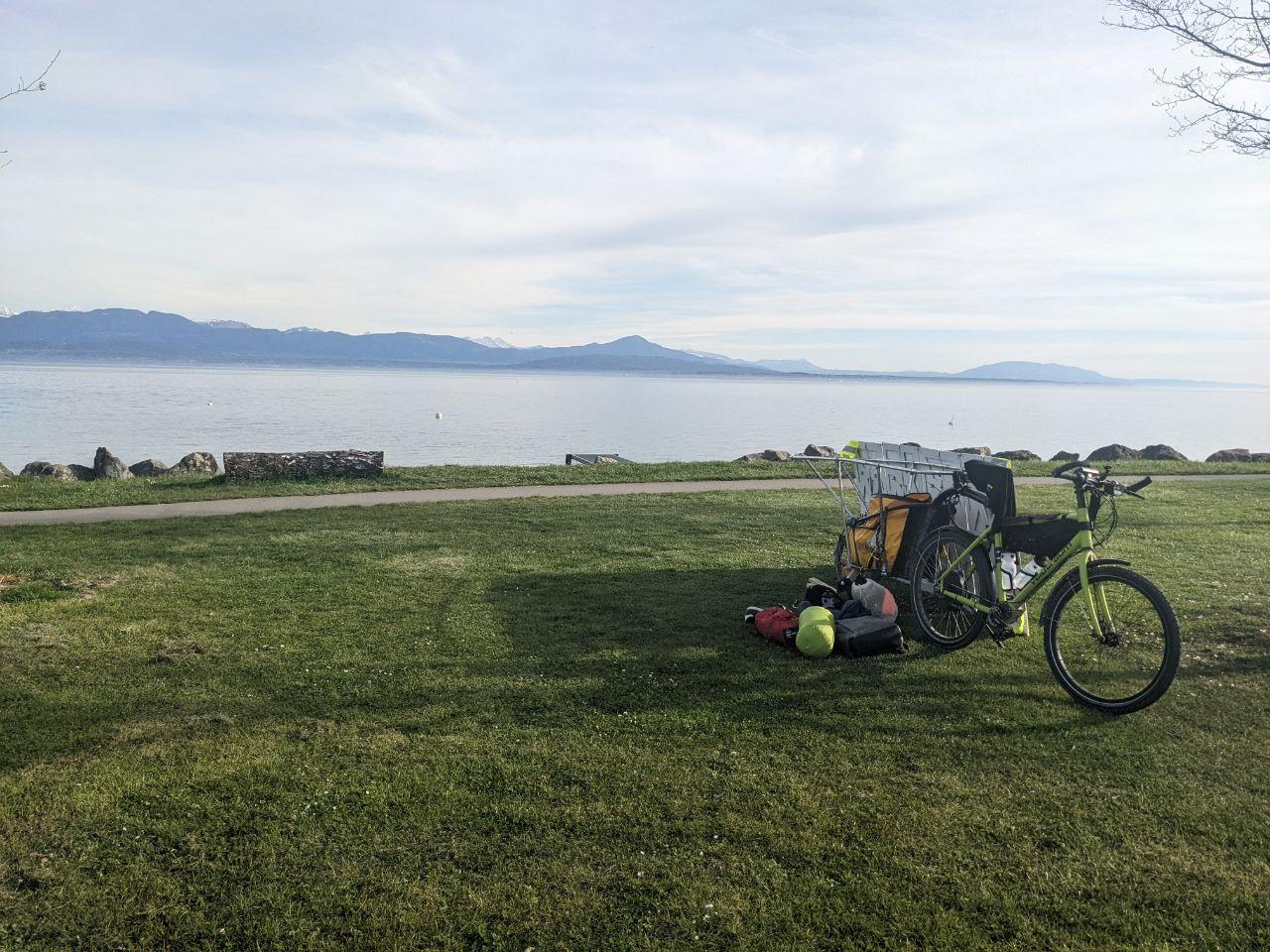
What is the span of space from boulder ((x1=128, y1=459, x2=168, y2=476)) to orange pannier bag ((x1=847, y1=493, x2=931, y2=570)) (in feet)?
62.2

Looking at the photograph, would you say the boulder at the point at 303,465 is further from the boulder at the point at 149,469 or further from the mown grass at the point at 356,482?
the boulder at the point at 149,469

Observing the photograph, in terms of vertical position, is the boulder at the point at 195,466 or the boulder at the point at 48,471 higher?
the boulder at the point at 195,466

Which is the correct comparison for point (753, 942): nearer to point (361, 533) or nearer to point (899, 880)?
point (899, 880)

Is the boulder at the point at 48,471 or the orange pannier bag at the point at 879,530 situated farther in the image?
the boulder at the point at 48,471

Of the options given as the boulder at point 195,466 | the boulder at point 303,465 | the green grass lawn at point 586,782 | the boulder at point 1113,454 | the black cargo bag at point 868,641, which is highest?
the boulder at point 1113,454

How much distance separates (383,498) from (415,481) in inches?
73.8

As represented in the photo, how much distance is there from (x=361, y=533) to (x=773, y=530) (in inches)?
219

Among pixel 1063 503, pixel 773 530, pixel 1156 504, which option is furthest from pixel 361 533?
pixel 1156 504

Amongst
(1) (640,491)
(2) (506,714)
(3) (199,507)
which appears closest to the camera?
(2) (506,714)

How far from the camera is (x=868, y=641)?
6395mm

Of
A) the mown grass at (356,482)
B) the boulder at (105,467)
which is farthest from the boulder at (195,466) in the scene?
the mown grass at (356,482)

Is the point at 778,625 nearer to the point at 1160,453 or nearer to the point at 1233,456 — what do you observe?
the point at 1160,453

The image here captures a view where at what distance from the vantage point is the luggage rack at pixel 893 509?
732cm

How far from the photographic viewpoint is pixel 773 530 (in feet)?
38.6
